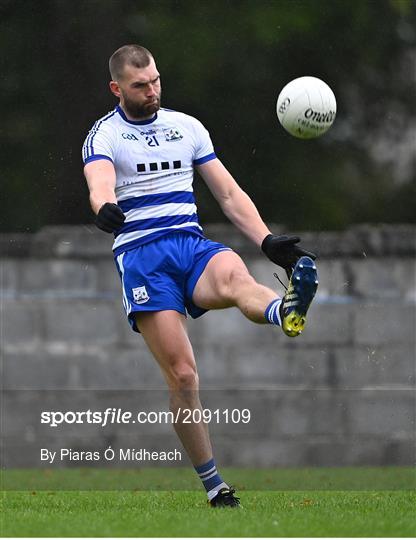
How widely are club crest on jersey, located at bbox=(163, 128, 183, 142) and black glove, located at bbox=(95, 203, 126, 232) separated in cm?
87

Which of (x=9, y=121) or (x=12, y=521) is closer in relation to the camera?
(x=12, y=521)

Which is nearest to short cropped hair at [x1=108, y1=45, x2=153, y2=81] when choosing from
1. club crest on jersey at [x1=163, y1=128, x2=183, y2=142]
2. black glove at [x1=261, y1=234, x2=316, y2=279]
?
club crest on jersey at [x1=163, y1=128, x2=183, y2=142]

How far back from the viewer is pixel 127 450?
1216cm

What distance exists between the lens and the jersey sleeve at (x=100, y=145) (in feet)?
24.8

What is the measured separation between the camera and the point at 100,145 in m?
7.61

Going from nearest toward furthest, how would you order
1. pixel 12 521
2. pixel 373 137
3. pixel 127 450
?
pixel 12 521 < pixel 127 450 < pixel 373 137

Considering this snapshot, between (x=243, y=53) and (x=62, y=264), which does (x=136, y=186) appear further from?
(x=243, y=53)

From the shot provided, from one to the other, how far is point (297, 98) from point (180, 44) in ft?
21.1

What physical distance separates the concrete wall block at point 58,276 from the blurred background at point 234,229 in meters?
0.01

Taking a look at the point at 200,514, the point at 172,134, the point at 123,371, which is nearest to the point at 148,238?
the point at 172,134

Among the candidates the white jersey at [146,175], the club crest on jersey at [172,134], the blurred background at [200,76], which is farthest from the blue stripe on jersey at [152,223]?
the blurred background at [200,76]

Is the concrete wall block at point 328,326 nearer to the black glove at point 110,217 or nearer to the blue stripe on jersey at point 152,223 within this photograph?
the blue stripe on jersey at point 152,223

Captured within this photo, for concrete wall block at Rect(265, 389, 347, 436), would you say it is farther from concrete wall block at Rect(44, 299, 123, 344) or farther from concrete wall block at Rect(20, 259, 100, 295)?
concrete wall block at Rect(20, 259, 100, 295)

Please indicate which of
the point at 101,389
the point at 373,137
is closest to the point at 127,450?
the point at 101,389
